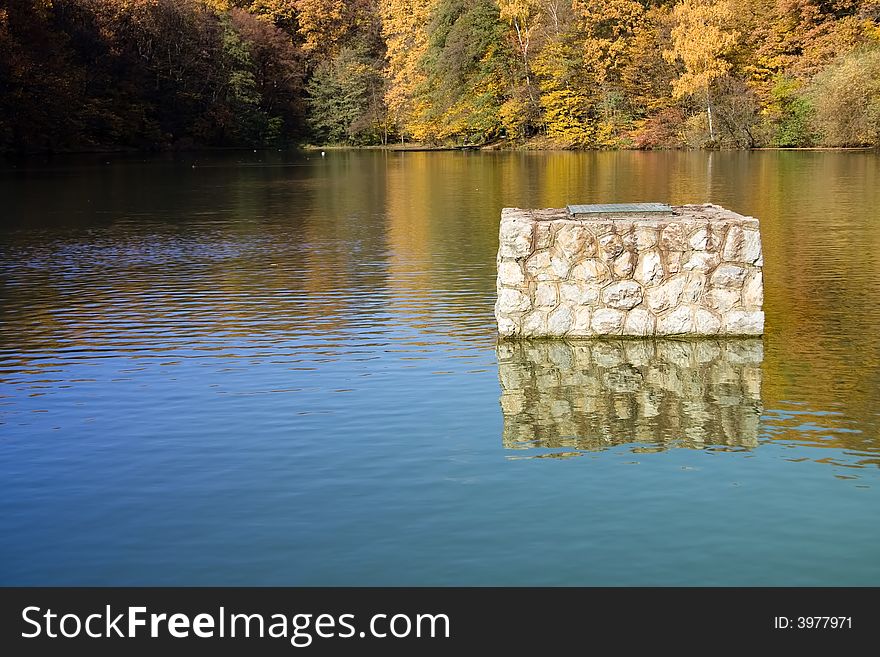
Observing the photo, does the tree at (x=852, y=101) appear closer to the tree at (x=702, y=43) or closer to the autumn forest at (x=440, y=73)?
the autumn forest at (x=440, y=73)

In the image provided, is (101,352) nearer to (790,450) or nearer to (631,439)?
(631,439)

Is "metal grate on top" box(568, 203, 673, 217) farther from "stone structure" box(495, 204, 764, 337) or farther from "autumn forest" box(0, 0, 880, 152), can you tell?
"autumn forest" box(0, 0, 880, 152)

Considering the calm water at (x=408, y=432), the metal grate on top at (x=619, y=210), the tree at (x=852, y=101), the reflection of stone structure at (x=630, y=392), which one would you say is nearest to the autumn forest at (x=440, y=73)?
the tree at (x=852, y=101)

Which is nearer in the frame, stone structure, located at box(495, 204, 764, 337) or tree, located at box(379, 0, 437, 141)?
stone structure, located at box(495, 204, 764, 337)

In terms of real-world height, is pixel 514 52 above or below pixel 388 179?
above

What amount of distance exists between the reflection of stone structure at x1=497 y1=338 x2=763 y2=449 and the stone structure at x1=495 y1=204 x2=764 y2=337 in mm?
210

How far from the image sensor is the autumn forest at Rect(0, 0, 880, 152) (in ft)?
182

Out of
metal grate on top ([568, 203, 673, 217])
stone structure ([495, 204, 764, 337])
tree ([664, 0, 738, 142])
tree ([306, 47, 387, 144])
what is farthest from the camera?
tree ([306, 47, 387, 144])

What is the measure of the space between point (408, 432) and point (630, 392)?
2149 millimetres

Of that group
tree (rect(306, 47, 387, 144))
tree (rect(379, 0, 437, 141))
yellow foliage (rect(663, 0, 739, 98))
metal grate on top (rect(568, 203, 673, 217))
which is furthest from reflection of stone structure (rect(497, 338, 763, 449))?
tree (rect(306, 47, 387, 144))

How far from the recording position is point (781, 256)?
16719 mm

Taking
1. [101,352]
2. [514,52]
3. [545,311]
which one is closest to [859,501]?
[545,311]

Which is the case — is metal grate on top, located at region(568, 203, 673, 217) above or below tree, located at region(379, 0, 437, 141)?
below
